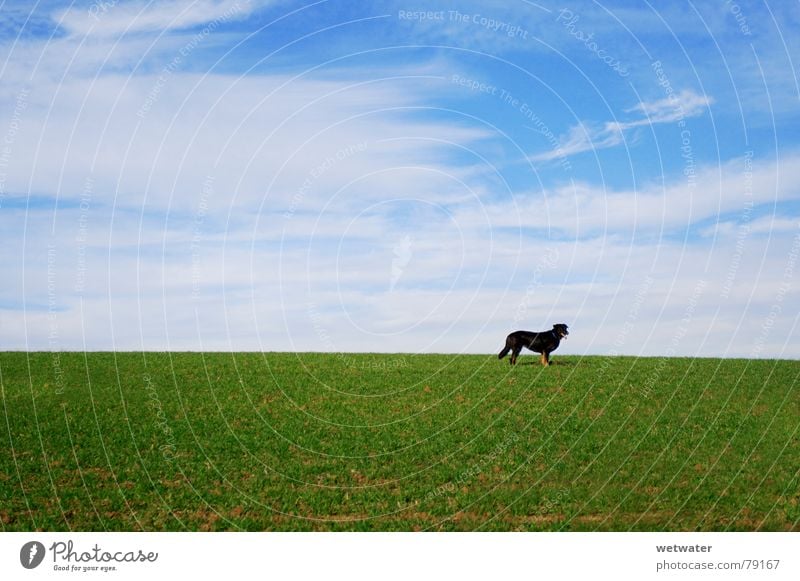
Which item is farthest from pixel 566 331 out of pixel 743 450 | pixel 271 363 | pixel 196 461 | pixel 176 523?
pixel 176 523

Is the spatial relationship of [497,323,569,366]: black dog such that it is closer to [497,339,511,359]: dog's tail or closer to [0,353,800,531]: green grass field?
[497,339,511,359]: dog's tail

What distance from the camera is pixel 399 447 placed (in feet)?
74.3

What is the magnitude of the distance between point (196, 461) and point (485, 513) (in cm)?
822

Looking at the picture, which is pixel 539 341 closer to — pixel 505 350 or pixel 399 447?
pixel 505 350
